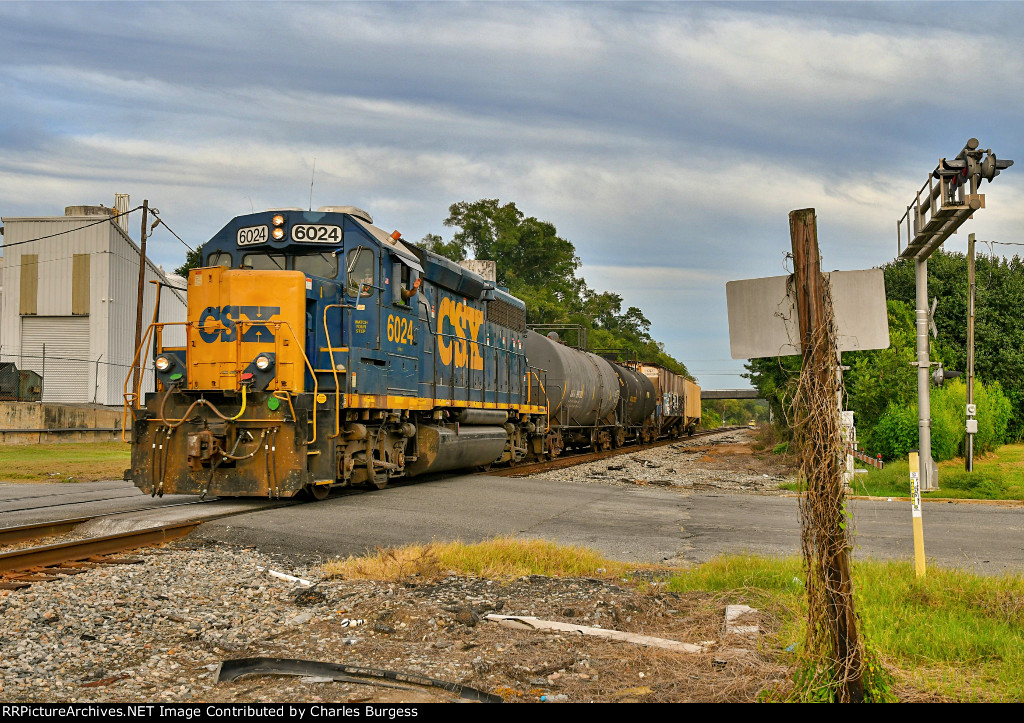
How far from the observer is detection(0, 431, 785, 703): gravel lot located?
15.0ft

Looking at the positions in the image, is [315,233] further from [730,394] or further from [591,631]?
[730,394]

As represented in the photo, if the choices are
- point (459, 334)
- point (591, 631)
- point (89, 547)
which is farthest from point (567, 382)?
point (591, 631)

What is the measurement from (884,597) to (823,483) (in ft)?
7.72

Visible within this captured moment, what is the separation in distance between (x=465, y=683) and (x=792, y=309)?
2789 millimetres

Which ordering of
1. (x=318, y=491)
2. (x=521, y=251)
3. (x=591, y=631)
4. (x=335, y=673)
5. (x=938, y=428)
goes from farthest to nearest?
(x=521, y=251) < (x=938, y=428) < (x=318, y=491) < (x=591, y=631) < (x=335, y=673)

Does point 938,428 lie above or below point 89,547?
above

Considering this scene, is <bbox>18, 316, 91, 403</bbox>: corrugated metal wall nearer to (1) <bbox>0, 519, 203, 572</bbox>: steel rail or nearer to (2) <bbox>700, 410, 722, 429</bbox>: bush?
(1) <bbox>0, 519, 203, 572</bbox>: steel rail

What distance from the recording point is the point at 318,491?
1208cm

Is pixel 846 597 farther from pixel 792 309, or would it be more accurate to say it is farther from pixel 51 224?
pixel 51 224

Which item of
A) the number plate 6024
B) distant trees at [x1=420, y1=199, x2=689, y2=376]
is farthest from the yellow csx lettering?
distant trees at [x1=420, y1=199, x2=689, y2=376]

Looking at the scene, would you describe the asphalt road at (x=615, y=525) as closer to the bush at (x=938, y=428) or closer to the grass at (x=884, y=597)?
the grass at (x=884, y=597)

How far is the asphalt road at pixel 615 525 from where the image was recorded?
896 cm

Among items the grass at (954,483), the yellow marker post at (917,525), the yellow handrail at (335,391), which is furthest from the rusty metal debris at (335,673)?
the grass at (954,483)

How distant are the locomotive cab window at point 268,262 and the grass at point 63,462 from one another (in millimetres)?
7778
